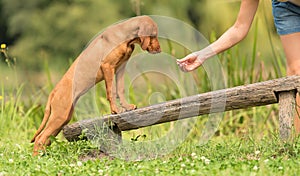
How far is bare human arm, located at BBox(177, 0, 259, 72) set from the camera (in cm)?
529

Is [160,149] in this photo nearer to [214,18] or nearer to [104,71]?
[104,71]

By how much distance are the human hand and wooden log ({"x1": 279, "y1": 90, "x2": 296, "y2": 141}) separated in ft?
2.42

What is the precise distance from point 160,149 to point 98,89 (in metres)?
3.48

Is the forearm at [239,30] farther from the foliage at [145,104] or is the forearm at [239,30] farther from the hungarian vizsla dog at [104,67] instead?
the foliage at [145,104]

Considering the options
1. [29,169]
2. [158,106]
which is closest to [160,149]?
[158,106]

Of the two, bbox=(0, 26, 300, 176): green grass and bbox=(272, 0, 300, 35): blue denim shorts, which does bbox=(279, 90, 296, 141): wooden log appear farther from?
bbox=(272, 0, 300, 35): blue denim shorts

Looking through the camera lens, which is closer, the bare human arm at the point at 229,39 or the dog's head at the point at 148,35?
the dog's head at the point at 148,35

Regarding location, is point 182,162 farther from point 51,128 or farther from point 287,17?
point 287,17

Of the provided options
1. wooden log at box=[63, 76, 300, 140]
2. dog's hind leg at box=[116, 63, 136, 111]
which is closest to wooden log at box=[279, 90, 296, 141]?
wooden log at box=[63, 76, 300, 140]

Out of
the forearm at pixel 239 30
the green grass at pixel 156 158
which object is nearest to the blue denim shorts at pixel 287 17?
the forearm at pixel 239 30

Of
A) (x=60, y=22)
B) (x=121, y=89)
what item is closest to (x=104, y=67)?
(x=121, y=89)

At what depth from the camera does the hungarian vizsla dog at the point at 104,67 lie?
16.9 ft

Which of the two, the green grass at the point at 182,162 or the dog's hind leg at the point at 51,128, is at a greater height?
the dog's hind leg at the point at 51,128

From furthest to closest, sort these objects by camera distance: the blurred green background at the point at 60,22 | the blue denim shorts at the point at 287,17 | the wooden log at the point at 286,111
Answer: the blurred green background at the point at 60,22 < the blue denim shorts at the point at 287,17 < the wooden log at the point at 286,111
